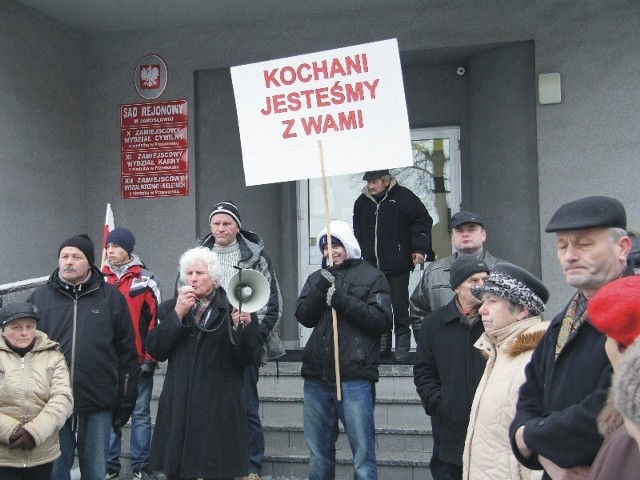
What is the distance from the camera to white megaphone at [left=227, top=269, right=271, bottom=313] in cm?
477

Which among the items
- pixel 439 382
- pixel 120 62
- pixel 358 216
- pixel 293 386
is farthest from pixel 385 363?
pixel 120 62

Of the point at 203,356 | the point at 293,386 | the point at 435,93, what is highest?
the point at 435,93

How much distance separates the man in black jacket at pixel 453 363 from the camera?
14.3 feet

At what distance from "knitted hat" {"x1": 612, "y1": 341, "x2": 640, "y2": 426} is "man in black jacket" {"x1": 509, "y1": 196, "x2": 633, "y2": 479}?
2.27ft

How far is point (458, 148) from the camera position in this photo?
8664mm

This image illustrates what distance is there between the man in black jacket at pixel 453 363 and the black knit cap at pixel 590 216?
166cm

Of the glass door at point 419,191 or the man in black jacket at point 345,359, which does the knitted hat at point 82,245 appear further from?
the glass door at point 419,191

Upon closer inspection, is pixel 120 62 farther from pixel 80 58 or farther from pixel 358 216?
pixel 358 216

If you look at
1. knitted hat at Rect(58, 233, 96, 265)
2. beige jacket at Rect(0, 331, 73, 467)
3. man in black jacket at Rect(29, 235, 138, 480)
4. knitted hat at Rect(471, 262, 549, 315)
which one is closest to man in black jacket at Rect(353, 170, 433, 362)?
man in black jacket at Rect(29, 235, 138, 480)

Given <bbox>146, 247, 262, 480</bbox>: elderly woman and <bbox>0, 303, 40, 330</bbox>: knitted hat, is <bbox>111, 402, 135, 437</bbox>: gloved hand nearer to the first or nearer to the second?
<bbox>146, 247, 262, 480</bbox>: elderly woman

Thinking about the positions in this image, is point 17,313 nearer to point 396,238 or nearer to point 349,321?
point 349,321

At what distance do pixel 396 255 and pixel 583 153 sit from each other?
189cm

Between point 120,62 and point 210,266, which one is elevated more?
point 120,62

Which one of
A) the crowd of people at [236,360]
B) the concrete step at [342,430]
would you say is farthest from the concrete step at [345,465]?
the crowd of people at [236,360]
